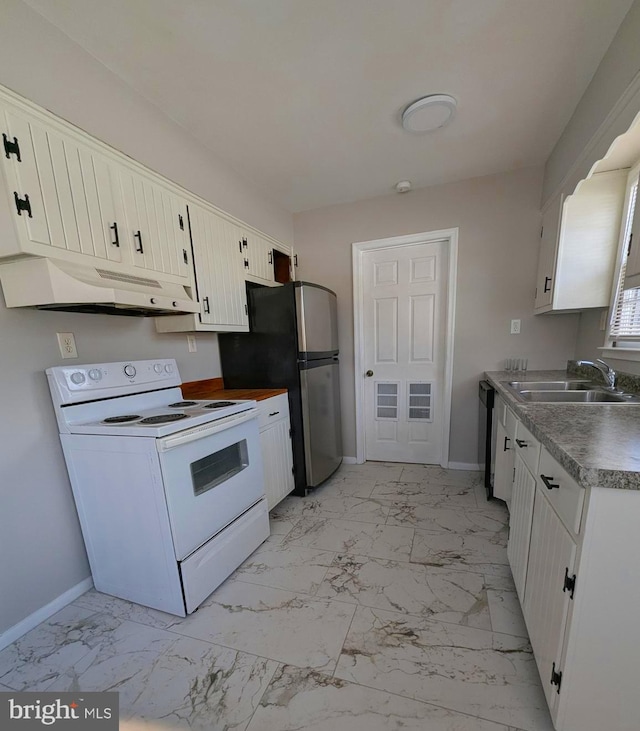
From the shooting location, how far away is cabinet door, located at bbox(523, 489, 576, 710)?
822 millimetres

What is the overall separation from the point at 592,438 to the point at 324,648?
50.0 inches

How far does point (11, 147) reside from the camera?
1.05 m

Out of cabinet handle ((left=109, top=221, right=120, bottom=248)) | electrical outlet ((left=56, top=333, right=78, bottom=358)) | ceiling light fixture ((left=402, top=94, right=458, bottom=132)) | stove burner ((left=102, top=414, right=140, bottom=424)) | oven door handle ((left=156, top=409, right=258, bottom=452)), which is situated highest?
ceiling light fixture ((left=402, top=94, right=458, bottom=132))

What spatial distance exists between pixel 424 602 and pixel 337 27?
8.45 feet

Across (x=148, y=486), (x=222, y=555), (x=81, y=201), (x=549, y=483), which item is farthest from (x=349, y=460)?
(x=81, y=201)

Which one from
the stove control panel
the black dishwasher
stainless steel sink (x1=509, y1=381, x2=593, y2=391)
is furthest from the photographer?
the black dishwasher

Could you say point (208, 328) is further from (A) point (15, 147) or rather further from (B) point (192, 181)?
(A) point (15, 147)

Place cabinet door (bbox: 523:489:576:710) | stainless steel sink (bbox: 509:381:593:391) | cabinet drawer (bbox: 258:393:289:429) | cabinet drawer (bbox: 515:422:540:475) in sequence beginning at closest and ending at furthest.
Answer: cabinet door (bbox: 523:489:576:710), cabinet drawer (bbox: 515:422:540:475), stainless steel sink (bbox: 509:381:593:391), cabinet drawer (bbox: 258:393:289:429)

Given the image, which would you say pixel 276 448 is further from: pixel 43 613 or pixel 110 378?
pixel 43 613

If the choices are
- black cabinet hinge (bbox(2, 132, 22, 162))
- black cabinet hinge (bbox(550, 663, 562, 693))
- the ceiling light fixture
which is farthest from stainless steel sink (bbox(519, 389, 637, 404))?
black cabinet hinge (bbox(2, 132, 22, 162))

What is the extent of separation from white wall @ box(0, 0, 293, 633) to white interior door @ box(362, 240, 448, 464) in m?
1.96

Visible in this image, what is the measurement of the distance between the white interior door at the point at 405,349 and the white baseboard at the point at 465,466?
12 centimetres

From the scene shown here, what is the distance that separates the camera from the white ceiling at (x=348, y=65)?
46.1 inches

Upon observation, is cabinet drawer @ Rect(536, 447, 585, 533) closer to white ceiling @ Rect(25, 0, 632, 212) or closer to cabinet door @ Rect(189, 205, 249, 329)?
white ceiling @ Rect(25, 0, 632, 212)
